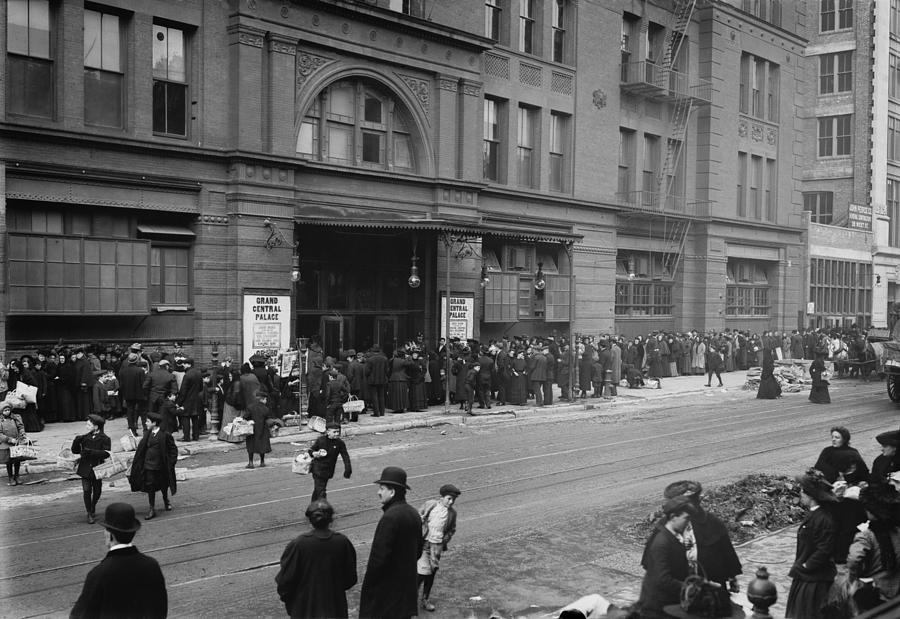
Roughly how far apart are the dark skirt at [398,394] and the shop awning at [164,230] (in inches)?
257

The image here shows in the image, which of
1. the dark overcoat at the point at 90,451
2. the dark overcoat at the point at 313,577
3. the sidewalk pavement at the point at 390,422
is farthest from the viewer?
the sidewalk pavement at the point at 390,422

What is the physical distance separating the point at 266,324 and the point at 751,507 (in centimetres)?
1457

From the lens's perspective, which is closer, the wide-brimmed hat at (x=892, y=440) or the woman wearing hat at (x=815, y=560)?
the woman wearing hat at (x=815, y=560)

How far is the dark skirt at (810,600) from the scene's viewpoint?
22.9 ft

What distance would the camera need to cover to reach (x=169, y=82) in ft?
71.9

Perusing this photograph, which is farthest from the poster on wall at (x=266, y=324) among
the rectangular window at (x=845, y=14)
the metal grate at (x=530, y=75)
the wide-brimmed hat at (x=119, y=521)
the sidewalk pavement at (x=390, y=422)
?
the rectangular window at (x=845, y=14)

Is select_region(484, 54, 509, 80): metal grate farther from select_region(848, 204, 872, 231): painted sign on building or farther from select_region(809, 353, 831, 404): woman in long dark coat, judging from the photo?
select_region(848, 204, 872, 231): painted sign on building

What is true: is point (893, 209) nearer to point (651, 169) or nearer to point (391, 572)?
point (651, 169)

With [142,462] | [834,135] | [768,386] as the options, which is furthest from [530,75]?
[834,135]

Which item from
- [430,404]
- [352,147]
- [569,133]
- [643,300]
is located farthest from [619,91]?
[430,404]

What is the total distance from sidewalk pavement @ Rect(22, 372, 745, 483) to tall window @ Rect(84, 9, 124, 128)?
24.5ft

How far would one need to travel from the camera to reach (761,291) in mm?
44156

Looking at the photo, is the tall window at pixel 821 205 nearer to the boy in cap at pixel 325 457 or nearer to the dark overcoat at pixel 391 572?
the boy in cap at pixel 325 457

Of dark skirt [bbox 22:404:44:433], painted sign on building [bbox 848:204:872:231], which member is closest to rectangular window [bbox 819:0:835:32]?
painted sign on building [bbox 848:204:872:231]
